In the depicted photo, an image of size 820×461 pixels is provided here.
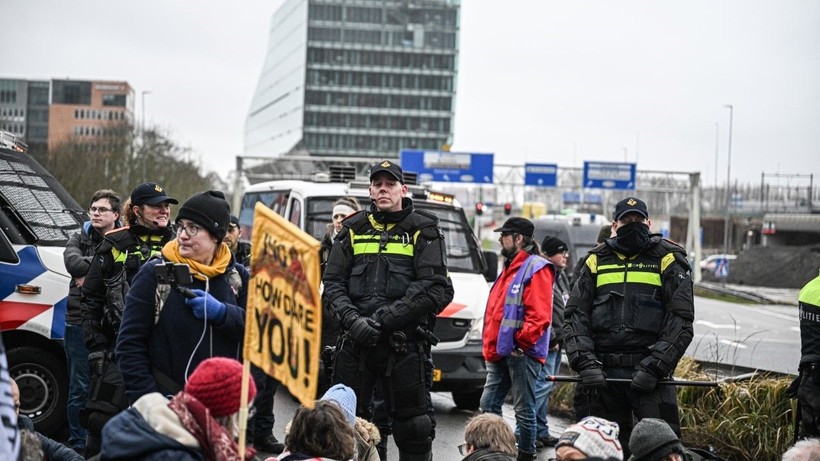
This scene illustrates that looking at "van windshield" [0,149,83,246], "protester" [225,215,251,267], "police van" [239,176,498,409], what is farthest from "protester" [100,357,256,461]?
"police van" [239,176,498,409]

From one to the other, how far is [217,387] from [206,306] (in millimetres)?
1059

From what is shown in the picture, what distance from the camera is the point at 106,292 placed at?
6535mm

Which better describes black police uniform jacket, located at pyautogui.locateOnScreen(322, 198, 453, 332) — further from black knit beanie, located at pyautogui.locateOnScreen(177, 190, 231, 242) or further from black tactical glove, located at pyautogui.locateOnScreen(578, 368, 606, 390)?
black knit beanie, located at pyautogui.locateOnScreen(177, 190, 231, 242)

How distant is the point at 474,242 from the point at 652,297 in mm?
4952

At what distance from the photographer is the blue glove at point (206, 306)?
468 centimetres

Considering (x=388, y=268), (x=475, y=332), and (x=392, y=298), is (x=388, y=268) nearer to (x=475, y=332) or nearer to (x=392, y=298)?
(x=392, y=298)

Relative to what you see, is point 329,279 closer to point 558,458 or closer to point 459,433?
point 558,458

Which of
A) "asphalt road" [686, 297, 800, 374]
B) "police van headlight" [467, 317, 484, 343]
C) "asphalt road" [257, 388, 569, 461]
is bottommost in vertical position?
"asphalt road" [686, 297, 800, 374]

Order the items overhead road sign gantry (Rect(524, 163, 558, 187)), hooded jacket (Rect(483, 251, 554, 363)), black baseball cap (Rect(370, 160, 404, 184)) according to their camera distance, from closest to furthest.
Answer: black baseball cap (Rect(370, 160, 404, 184))
hooded jacket (Rect(483, 251, 554, 363))
overhead road sign gantry (Rect(524, 163, 558, 187))

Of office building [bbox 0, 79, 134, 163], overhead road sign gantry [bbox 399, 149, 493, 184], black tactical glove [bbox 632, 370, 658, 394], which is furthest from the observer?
office building [bbox 0, 79, 134, 163]

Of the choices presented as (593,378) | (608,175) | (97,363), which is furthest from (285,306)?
(608,175)

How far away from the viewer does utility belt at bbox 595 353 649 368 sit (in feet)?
21.6

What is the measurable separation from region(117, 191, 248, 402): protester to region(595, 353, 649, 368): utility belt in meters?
2.81

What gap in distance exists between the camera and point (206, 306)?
4.68m
